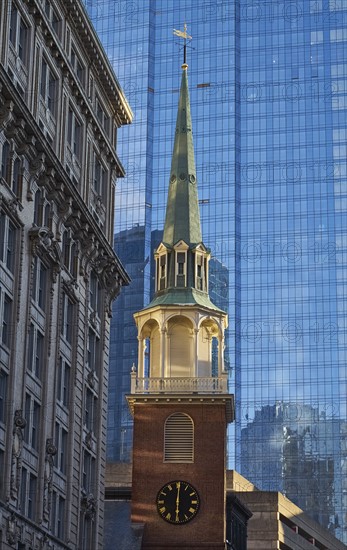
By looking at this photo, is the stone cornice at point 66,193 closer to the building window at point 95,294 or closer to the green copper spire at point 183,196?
the building window at point 95,294

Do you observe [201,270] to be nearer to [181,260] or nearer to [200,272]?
[200,272]

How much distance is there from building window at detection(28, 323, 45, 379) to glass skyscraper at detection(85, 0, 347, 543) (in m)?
122

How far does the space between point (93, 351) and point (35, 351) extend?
10.7 m

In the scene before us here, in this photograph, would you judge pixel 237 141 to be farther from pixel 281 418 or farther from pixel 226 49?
pixel 281 418

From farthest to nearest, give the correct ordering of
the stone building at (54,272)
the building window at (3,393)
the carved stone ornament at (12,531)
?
the stone building at (54,272)
the building window at (3,393)
the carved stone ornament at (12,531)

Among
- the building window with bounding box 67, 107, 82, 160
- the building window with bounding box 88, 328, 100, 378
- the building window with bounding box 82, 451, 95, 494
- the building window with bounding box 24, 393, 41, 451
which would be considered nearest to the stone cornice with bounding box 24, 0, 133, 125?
the building window with bounding box 67, 107, 82, 160

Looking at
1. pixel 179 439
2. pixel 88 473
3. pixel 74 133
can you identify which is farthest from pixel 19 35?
pixel 179 439

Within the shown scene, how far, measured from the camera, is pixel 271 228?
190m

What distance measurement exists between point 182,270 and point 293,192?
10115cm

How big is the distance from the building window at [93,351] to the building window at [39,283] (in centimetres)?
831

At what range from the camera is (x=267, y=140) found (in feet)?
636

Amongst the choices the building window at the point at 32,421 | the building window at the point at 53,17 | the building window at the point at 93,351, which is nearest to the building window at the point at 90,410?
the building window at the point at 93,351

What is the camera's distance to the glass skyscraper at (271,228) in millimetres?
182625

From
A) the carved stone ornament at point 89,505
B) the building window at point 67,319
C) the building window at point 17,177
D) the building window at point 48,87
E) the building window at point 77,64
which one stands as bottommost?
the carved stone ornament at point 89,505
